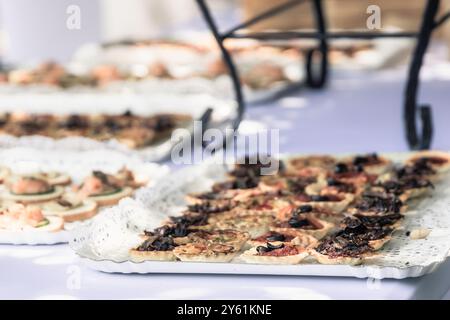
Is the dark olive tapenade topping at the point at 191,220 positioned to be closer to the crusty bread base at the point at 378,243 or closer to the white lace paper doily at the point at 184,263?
the white lace paper doily at the point at 184,263

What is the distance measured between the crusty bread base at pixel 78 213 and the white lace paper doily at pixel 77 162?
27 cm

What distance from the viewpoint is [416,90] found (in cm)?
306

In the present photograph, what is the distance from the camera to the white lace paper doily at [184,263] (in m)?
1.85

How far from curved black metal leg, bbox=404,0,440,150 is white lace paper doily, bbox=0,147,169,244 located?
81 cm

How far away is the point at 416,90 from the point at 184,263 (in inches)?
54.0

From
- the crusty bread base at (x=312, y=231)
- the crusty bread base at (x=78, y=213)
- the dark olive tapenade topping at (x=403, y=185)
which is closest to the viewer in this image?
the crusty bread base at (x=312, y=231)

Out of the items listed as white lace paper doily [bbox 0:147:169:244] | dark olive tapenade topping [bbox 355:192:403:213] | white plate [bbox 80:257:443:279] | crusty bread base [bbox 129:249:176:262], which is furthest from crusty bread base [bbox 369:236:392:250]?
white lace paper doily [bbox 0:147:169:244]

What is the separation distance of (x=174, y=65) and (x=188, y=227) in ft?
8.97

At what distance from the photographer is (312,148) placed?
328 cm

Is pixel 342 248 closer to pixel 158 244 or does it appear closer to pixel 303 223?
pixel 303 223

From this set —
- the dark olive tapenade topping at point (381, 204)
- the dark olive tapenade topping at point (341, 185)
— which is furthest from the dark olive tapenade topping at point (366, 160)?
the dark olive tapenade topping at point (381, 204)

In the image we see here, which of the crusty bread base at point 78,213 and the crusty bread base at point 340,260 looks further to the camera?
the crusty bread base at point 78,213
